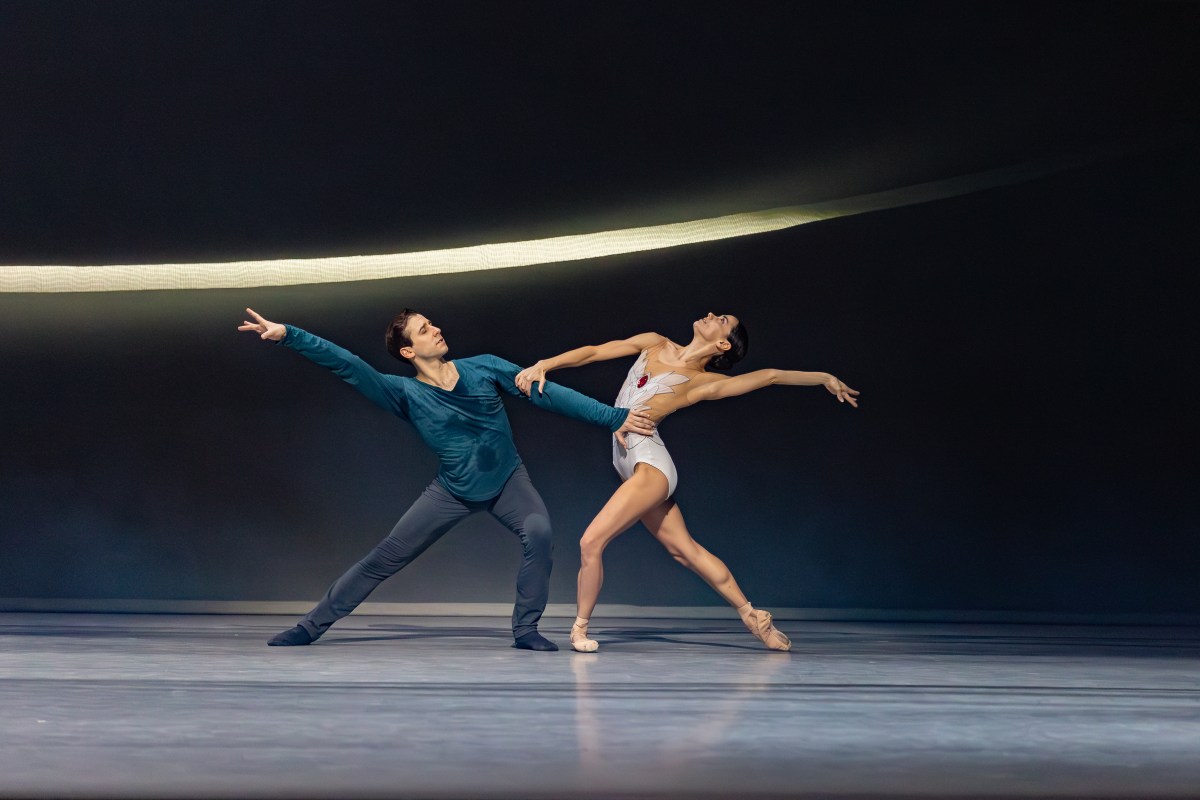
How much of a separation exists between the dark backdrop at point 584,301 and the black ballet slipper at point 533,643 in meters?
1.51

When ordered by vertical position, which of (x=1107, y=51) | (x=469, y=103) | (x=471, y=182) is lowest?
(x=471, y=182)

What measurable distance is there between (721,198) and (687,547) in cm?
207

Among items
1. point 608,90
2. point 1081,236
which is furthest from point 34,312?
point 1081,236

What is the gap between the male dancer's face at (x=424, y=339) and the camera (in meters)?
4.06

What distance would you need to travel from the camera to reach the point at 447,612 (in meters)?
5.71

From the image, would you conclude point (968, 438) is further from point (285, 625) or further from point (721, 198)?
point (285, 625)

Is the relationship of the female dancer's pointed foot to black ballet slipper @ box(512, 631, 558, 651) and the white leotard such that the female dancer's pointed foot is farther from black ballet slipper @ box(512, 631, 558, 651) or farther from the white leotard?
the white leotard

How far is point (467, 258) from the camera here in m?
5.74

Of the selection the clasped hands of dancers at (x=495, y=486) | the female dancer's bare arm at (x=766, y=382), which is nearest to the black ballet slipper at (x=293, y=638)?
the clasped hands of dancers at (x=495, y=486)

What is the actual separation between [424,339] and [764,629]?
4.82 feet

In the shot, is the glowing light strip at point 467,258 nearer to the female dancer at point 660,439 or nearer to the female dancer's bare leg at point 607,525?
the female dancer at point 660,439

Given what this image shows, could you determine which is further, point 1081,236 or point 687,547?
point 1081,236

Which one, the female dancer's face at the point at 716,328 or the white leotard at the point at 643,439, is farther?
the female dancer's face at the point at 716,328

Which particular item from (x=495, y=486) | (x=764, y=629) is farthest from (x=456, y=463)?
(x=764, y=629)
